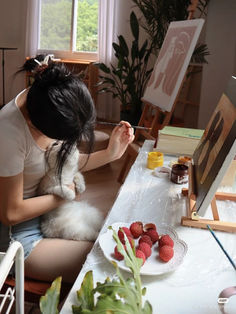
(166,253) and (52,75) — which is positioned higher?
(52,75)

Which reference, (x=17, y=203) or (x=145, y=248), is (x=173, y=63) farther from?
(x=145, y=248)

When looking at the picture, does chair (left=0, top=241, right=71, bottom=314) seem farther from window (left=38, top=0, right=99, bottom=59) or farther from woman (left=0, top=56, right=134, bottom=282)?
window (left=38, top=0, right=99, bottom=59)

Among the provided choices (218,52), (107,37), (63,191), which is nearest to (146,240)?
(63,191)

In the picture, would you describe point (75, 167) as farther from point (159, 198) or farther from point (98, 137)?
point (98, 137)

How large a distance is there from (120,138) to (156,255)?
0.64m

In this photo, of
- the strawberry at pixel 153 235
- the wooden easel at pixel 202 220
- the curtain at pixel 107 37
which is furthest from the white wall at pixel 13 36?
the strawberry at pixel 153 235

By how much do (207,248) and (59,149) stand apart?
0.55 m

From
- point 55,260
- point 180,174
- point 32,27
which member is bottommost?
point 55,260

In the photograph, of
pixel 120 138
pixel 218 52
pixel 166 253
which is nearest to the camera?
pixel 166 253

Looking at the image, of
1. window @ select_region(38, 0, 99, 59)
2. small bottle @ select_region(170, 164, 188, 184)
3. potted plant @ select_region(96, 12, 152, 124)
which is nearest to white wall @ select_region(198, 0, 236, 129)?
potted plant @ select_region(96, 12, 152, 124)

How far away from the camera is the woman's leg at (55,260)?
1.16 m

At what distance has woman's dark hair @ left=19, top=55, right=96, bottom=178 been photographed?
1.02 m

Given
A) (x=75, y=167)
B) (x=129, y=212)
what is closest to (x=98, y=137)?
(x=75, y=167)

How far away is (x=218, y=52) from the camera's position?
3.39 meters
